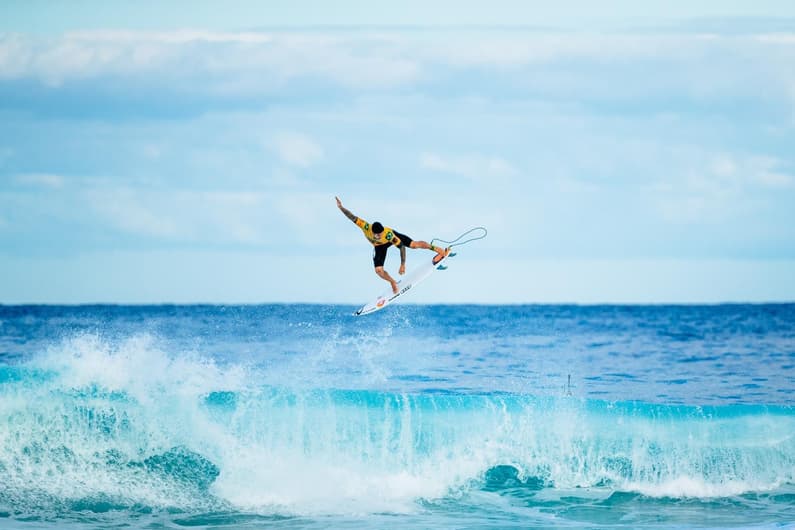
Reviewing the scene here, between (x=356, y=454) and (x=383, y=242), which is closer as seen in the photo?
(x=356, y=454)

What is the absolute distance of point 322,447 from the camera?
50.4ft

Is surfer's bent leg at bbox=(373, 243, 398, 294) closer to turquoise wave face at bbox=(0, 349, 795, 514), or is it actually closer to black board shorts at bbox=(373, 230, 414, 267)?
black board shorts at bbox=(373, 230, 414, 267)

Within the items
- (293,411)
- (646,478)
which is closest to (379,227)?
(293,411)

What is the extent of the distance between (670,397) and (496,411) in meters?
5.74

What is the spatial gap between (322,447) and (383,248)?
141 inches

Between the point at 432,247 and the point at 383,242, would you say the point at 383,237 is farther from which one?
the point at 432,247

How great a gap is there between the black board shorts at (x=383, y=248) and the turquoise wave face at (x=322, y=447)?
2663 mm

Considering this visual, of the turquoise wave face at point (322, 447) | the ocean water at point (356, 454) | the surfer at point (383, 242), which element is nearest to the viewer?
the ocean water at point (356, 454)

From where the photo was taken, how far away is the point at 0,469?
14.8m

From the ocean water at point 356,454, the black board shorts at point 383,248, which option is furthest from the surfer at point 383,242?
the ocean water at point 356,454

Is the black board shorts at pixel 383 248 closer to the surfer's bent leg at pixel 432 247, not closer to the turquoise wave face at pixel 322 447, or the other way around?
the surfer's bent leg at pixel 432 247

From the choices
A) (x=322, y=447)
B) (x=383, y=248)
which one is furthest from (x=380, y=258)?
(x=322, y=447)

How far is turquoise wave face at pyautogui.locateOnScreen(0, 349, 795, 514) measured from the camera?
46.8 feet

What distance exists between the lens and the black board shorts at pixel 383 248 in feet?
53.2
